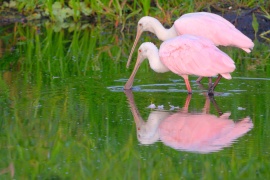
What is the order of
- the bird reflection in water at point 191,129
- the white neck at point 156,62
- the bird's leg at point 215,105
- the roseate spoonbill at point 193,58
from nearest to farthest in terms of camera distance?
the bird reflection in water at point 191,129
the bird's leg at point 215,105
the roseate spoonbill at point 193,58
the white neck at point 156,62

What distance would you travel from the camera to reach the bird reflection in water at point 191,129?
264 inches

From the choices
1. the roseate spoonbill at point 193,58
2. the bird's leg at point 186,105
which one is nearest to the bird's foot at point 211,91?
the roseate spoonbill at point 193,58

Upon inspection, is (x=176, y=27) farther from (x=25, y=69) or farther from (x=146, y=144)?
(x=146, y=144)

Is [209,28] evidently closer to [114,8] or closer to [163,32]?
[163,32]

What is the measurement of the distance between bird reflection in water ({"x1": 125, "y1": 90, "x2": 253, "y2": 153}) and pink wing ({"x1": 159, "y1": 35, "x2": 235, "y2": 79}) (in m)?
0.62

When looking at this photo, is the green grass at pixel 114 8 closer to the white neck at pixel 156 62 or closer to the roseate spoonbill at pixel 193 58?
the white neck at pixel 156 62

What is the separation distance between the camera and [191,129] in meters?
7.20

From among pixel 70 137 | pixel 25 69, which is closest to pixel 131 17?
pixel 25 69

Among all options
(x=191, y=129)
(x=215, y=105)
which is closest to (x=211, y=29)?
(x=215, y=105)

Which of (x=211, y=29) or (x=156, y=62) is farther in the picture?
(x=211, y=29)

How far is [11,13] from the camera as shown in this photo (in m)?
16.5

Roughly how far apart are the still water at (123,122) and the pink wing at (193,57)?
0.97 ft

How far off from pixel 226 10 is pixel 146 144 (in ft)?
27.4

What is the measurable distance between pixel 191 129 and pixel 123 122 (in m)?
0.72
